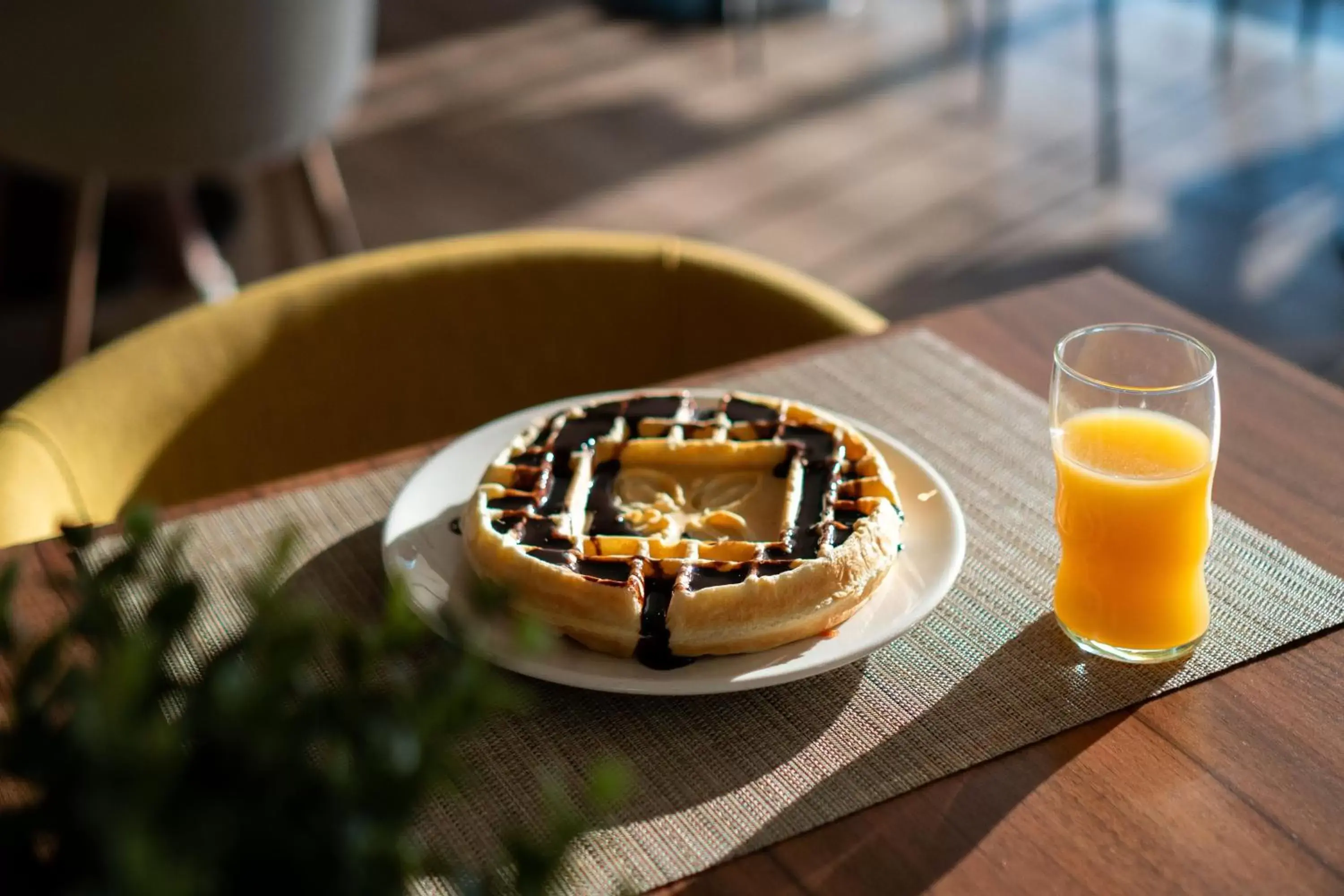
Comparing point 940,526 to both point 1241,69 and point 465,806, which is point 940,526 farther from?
point 1241,69

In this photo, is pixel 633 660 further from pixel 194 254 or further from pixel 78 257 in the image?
pixel 194 254

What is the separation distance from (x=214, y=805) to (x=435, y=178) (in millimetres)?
3412

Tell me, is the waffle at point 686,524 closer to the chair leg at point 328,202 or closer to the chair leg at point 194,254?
the chair leg at point 328,202

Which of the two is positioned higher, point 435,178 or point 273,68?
point 273,68

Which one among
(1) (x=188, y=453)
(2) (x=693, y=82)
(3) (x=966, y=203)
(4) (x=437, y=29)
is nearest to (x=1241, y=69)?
(3) (x=966, y=203)

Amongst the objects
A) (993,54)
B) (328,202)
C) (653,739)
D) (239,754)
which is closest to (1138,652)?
(653,739)

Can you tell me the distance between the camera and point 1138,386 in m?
0.89

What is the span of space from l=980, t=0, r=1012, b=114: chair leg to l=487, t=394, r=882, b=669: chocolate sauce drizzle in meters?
3.13

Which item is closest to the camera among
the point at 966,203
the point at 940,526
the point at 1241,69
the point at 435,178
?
the point at 940,526

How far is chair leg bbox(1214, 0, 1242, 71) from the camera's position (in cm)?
412

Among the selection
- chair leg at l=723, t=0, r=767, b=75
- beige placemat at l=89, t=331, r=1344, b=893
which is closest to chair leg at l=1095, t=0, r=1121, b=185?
chair leg at l=723, t=0, r=767, b=75

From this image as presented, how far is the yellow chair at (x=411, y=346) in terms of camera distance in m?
1.32

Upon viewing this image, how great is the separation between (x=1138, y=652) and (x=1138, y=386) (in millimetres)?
174

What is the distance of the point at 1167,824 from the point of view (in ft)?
2.34
